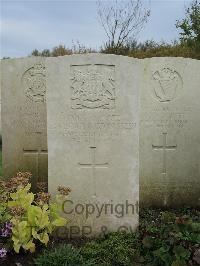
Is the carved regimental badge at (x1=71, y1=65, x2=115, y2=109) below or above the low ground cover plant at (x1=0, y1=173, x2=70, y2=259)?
above

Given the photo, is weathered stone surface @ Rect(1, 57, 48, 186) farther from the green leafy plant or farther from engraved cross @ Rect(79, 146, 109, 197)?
the green leafy plant

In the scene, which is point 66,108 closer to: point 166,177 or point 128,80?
point 128,80

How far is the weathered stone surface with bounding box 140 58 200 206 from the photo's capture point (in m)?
5.79

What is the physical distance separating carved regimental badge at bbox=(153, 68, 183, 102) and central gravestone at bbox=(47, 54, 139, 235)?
1.22 metres

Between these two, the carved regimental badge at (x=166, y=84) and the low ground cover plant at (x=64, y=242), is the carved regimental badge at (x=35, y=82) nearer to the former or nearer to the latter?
the carved regimental badge at (x=166, y=84)

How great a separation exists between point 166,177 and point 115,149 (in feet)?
5.32

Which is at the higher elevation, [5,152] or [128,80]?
[128,80]

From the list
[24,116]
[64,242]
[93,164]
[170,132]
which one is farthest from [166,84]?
[64,242]

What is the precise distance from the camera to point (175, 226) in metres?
4.20

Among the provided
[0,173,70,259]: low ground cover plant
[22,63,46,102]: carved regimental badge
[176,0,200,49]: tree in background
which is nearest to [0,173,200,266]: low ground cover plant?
[0,173,70,259]: low ground cover plant

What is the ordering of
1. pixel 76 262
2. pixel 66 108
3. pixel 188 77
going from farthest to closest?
pixel 188 77
pixel 66 108
pixel 76 262

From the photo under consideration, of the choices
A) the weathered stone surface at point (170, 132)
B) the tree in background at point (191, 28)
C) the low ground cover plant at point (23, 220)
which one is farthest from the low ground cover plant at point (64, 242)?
the tree in background at point (191, 28)

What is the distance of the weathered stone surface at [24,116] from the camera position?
5.88 m

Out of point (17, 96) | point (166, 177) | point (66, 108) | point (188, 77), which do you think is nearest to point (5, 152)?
point (17, 96)
